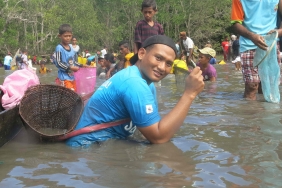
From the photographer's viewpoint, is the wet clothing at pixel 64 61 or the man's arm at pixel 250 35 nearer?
the man's arm at pixel 250 35

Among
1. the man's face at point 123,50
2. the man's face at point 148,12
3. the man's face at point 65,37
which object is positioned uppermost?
the man's face at point 148,12

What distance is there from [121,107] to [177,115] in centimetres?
46

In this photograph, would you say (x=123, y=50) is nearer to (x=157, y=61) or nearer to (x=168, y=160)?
(x=157, y=61)

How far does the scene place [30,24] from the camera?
46.9 metres

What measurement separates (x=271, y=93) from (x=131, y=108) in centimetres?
275

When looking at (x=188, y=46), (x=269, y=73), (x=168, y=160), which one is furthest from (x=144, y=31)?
(x=188, y=46)

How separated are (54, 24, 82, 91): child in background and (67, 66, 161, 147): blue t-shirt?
3.31 m

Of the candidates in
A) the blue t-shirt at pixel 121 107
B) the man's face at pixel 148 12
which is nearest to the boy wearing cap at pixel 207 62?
the man's face at pixel 148 12

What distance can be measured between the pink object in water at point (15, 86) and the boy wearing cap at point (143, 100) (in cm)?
93

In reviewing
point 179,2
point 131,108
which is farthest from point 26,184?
point 179,2

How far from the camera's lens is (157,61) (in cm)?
317

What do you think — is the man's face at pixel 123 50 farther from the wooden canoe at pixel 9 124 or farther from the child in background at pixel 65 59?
the wooden canoe at pixel 9 124

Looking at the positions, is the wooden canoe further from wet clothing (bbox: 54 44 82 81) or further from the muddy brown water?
wet clothing (bbox: 54 44 82 81)

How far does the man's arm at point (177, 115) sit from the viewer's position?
10.2 feet
